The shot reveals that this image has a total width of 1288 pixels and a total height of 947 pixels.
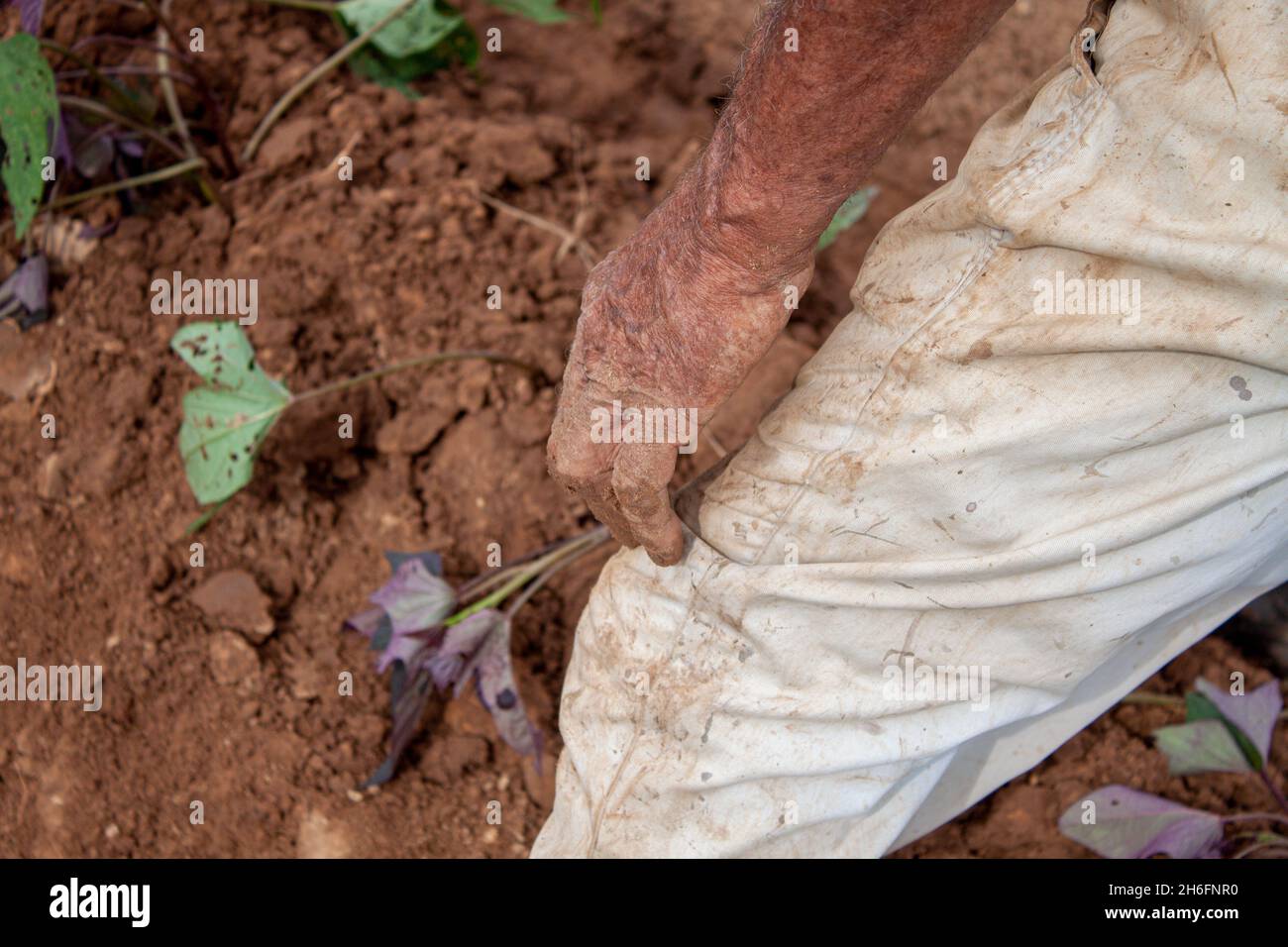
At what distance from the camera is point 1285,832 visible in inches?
63.1

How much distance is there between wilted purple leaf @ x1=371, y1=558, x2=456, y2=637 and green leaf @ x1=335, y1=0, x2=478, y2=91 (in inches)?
38.5

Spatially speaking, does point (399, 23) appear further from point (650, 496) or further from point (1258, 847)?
point (1258, 847)

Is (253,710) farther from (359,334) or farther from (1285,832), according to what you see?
(1285,832)

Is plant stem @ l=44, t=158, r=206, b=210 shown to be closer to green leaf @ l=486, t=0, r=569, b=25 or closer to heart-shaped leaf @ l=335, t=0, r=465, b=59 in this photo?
heart-shaped leaf @ l=335, t=0, r=465, b=59

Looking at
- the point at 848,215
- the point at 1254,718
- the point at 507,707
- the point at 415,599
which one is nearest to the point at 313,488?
the point at 415,599

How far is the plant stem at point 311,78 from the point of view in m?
2.06

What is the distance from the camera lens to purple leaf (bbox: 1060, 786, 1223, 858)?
149cm

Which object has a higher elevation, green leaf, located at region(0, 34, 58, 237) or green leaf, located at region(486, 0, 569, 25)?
Answer: green leaf, located at region(486, 0, 569, 25)

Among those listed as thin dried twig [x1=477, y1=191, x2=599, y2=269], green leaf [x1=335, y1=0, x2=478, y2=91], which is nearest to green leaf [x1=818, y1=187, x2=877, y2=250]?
thin dried twig [x1=477, y1=191, x2=599, y2=269]

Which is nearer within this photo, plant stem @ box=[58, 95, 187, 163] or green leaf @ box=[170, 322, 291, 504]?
green leaf @ box=[170, 322, 291, 504]

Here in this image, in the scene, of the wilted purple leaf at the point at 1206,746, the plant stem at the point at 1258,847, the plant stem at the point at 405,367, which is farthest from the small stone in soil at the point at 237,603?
the plant stem at the point at 1258,847

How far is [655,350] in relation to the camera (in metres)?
1.15
